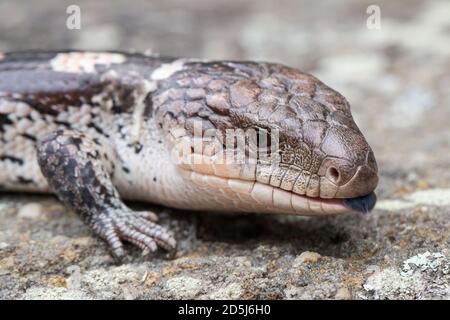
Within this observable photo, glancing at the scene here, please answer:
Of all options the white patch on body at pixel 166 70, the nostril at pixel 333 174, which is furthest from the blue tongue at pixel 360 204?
the white patch on body at pixel 166 70

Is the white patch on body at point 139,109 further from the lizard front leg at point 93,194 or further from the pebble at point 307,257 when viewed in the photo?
the pebble at point 307,257

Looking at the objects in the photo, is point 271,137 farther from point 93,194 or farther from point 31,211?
point 31,211

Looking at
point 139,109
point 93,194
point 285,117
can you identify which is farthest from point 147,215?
point 285,117

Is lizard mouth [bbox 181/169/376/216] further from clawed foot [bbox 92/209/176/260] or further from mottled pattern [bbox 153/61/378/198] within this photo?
clawed foot [bbox 92/209/176/260]

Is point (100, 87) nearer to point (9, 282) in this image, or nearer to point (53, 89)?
point (53, 89)

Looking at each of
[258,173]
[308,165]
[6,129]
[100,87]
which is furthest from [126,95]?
[308,165]
